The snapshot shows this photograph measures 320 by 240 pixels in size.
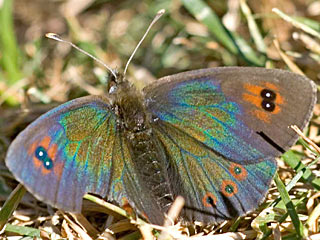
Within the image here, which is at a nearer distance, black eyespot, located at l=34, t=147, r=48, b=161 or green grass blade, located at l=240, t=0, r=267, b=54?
black eyespot, located at l=34, t=147, r=48, b=161

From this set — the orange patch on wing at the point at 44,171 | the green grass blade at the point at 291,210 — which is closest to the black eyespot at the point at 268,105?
the green grass blade at the point at 291,210

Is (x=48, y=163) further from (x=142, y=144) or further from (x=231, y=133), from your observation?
(x=231, y=133)

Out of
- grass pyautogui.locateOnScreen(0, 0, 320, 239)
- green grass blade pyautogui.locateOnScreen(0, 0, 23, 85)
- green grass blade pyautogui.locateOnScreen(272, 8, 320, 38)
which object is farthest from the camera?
green grass blade pyautogui.locateOnScreen(0, 0, 23, 85)

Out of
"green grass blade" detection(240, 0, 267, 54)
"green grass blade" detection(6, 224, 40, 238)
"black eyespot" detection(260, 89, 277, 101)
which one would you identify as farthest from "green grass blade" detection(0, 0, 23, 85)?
"black eyespot" detection(260, 89, 277, 101)

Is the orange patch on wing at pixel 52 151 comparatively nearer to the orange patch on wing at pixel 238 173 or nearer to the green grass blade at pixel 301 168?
the orange patch on wing at pixel 238 173

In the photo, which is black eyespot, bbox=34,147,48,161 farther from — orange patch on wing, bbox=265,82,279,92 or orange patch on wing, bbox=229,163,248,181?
orange patch on wing, bbox=265,82,279,92

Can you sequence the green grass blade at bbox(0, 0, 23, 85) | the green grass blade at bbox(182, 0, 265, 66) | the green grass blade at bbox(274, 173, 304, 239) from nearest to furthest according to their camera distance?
1. the green grass blade at bbox(274, 173, 304, 239)
2. the green grass blade at bbox(182, 0, 265, 66)
3. the green grass blade at bbox(0, 0, 23, 85)

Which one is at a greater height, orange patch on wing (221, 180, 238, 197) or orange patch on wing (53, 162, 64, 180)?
orange patch on wing (53, 162, 64, 180)

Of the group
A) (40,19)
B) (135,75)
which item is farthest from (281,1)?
(40,19)

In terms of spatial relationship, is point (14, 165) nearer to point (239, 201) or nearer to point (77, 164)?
point (77, 164)
